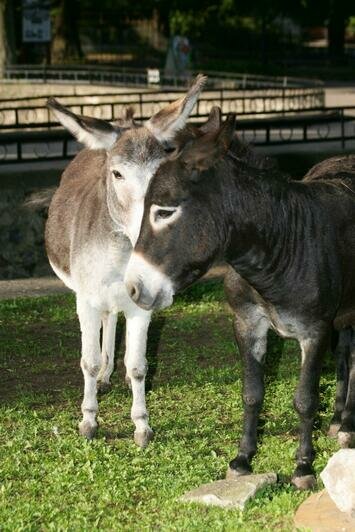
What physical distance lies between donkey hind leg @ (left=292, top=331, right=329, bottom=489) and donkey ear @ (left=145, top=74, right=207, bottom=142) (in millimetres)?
1640

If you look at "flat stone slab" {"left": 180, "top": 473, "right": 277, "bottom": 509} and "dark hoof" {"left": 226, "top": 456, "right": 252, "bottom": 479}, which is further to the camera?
"dark hoof" {"left": 226, "top": 456, "right": 252, "bottom": 479}

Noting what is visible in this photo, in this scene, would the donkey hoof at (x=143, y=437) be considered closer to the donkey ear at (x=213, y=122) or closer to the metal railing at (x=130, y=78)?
the donkey ear at (x=213, y=122)

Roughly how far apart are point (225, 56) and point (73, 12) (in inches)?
328

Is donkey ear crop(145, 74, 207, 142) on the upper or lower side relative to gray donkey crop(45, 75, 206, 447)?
upper

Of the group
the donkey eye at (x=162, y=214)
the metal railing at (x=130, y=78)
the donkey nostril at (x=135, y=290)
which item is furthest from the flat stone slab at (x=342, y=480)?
the metal railing at (x=130, y=78)

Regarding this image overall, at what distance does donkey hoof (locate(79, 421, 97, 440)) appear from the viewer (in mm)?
8531

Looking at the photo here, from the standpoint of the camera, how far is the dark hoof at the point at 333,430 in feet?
28.2

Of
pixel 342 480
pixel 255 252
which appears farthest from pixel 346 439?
pixel 255 252

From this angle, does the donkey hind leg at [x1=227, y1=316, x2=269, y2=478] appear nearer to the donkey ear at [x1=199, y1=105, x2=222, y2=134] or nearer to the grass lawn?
the grass lawn

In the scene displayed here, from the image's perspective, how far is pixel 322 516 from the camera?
21.8 ft

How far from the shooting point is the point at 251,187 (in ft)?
23.0

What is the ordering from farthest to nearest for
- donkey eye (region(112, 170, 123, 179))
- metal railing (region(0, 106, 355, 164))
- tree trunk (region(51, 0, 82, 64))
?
tree trunk (region(51, 0, 82, 64))
metal railing (region(0, 106, 355, 164))
donkey eye (region(112, 170, 123, 179))

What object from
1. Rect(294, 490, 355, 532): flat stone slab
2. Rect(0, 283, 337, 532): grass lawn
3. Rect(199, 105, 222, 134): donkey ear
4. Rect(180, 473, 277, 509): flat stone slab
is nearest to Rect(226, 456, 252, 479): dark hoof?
Rect(0, 283, 337, 532): grass lawn

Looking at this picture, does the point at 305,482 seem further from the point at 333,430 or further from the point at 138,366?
the point at 138,366
